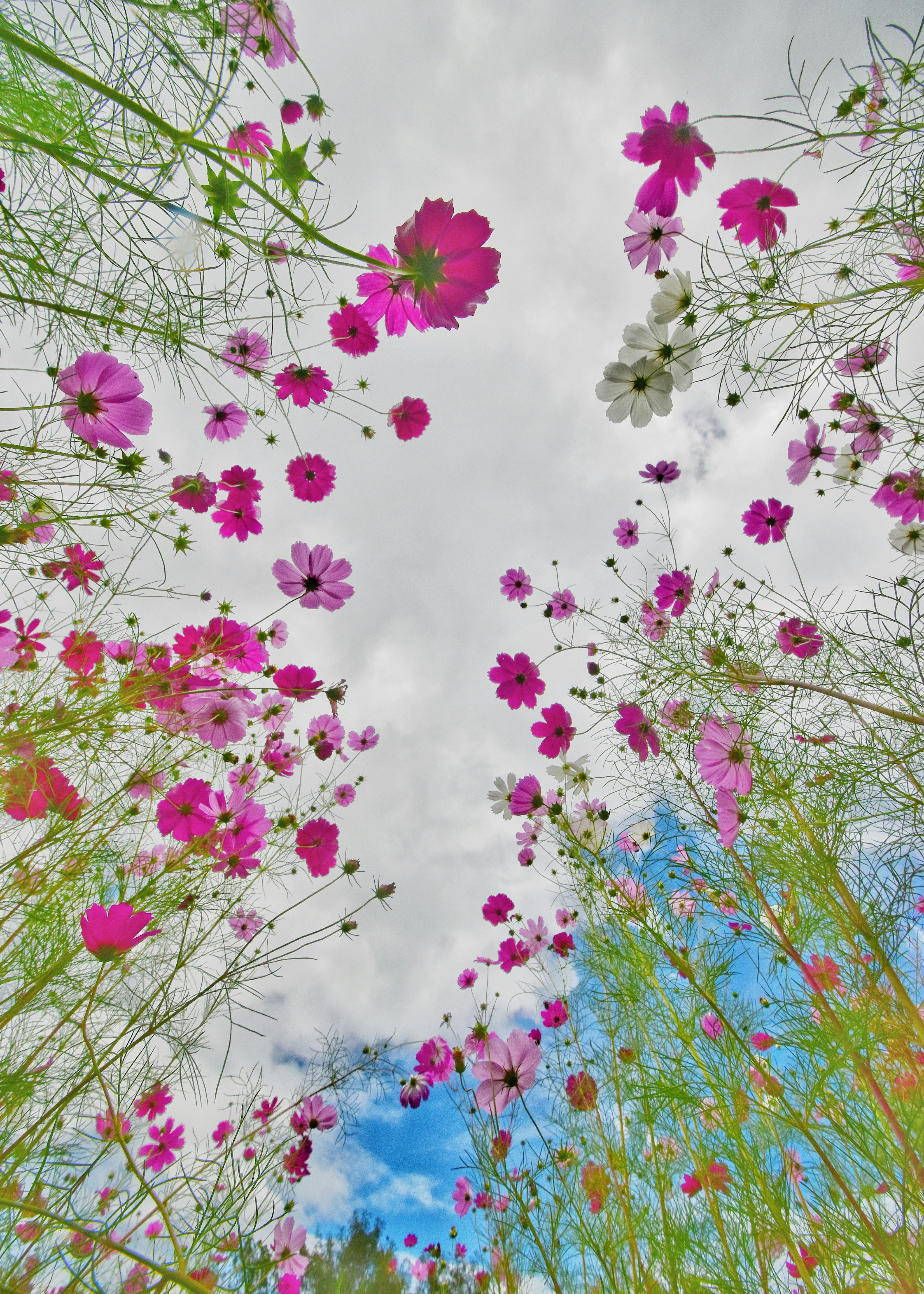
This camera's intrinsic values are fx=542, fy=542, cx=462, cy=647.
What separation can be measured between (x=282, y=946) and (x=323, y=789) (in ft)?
1.50

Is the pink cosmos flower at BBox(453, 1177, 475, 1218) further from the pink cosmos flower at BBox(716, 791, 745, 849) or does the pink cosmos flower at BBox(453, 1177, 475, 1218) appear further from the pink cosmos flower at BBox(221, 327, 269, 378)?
the pink cosmos flower at BBox(221, 327, 269, 378)

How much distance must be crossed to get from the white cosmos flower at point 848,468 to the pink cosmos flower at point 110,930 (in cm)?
150

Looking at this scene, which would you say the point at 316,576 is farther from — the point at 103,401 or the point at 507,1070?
the point at 507,1070

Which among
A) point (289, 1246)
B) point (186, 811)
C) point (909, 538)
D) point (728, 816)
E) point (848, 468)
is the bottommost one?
point (289, 1246)

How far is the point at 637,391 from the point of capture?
→ 93 centimetres

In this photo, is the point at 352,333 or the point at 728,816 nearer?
the point at 728,816

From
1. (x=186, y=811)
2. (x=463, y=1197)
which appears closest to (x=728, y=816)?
(x=186, y=811)

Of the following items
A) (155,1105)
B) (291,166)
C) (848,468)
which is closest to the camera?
(291,166)

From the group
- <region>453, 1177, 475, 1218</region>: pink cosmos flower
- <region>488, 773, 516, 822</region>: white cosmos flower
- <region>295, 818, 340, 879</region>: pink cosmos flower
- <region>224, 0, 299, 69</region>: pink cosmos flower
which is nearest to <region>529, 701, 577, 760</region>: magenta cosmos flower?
<region>488, 773, 516, 822</region>: white cosmos flower

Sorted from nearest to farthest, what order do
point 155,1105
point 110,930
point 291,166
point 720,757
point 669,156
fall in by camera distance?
point 291,166 → point 110,930 → point 669,156 → point 720,757 → point 155,1105

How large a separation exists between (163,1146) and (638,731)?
1689 mm

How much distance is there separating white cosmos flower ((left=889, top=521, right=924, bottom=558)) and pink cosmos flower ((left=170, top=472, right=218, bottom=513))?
5.03 feet

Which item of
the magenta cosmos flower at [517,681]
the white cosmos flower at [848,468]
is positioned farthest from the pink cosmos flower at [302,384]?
the white cosmos flower at [848,468]

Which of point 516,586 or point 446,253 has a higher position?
point 516,586
